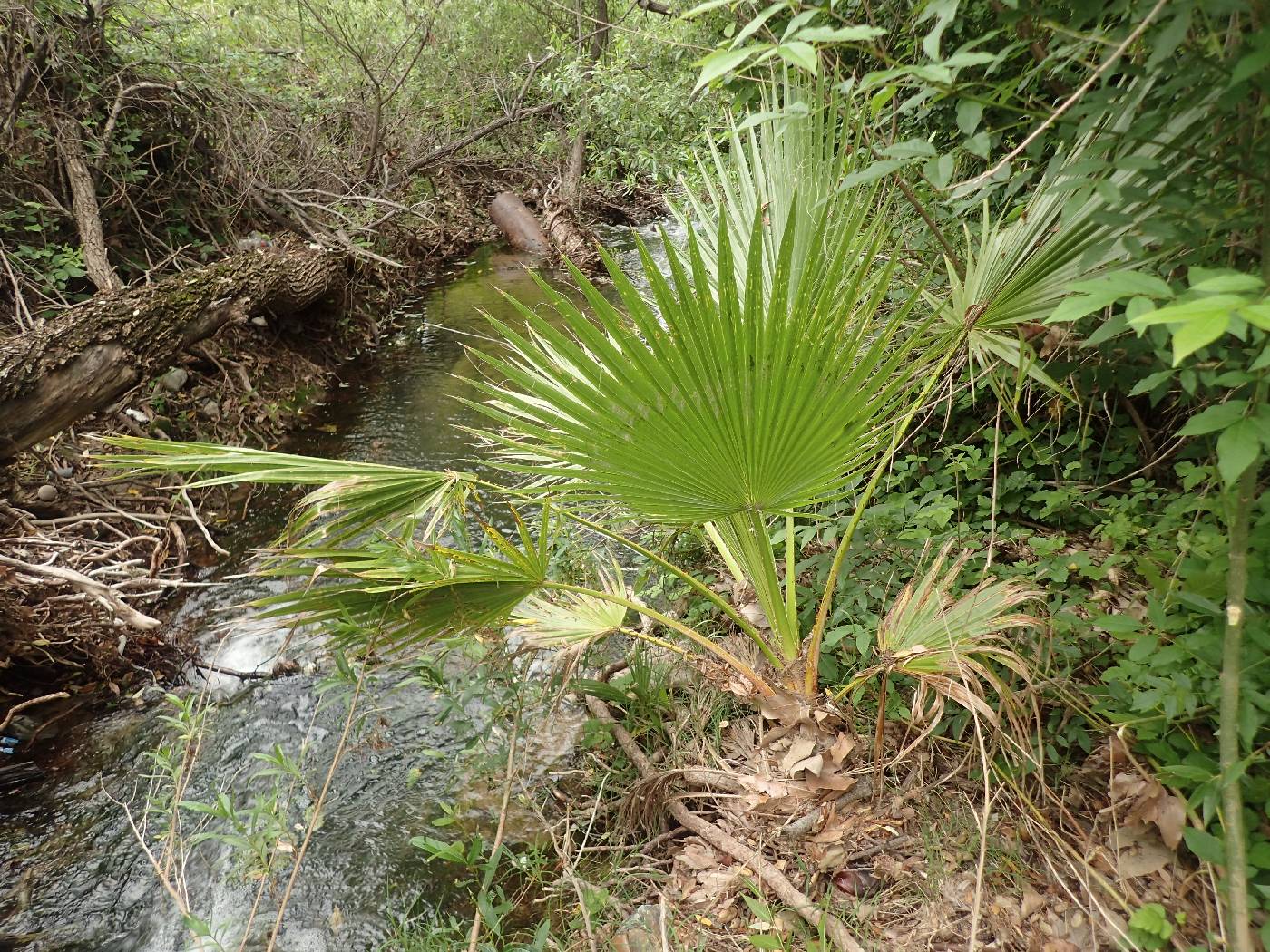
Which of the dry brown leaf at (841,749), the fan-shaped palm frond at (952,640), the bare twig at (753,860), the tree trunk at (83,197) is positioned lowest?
the bare twig at (753,860)

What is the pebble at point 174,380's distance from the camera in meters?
4.80

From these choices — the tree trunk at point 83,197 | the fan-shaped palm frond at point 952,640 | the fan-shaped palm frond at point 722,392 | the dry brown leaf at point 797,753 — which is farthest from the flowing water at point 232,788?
the tree trunk at point 83,197

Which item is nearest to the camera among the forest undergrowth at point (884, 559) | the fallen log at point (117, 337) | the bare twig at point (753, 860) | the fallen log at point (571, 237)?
the forest undergrowth at point (884, 559)

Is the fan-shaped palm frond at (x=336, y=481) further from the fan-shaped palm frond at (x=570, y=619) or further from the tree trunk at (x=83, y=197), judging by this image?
the tree trunk at (x=83, y=197)

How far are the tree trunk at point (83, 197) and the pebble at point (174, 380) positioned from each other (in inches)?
26.0

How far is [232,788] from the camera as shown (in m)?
2.65

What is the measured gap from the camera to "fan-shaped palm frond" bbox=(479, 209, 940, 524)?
1.49 metres

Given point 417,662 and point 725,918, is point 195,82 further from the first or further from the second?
point 725,918

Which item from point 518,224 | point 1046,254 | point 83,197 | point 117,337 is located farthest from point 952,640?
point 518,224

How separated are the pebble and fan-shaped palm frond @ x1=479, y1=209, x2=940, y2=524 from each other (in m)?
4.28

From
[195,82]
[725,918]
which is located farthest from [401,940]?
[195,82]

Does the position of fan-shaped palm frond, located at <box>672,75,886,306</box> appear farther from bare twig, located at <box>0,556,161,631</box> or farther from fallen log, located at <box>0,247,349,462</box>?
fallen log, located at <box>0,247,349,462</box>

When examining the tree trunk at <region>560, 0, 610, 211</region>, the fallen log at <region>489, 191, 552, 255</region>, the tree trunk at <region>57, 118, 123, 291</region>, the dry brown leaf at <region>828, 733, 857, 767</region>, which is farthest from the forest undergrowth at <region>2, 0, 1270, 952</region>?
the tree trunk at <region>560, 0, 610, 211</region>

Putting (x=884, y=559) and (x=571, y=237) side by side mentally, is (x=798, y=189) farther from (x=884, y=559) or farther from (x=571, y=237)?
(x=571, y=237)
